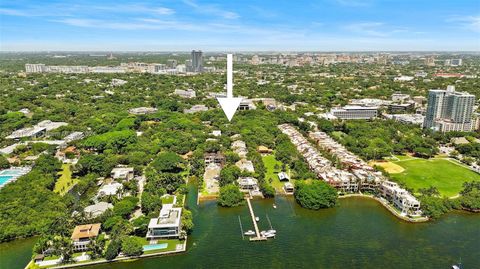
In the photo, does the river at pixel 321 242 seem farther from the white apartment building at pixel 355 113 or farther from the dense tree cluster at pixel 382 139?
the white apartment building at pixel 355 113

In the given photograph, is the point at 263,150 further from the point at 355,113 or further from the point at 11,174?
the point at 355,113

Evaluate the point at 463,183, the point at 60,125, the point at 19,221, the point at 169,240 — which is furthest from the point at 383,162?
the point at 60,125

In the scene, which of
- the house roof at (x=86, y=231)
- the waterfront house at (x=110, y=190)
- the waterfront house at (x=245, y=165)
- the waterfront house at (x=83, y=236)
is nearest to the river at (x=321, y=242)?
the waterfront house at (x=83, y=236)

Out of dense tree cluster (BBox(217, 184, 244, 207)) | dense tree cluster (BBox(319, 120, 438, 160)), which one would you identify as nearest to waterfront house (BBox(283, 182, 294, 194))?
dense tree cluster (BBox(217, 184, 244, 207))

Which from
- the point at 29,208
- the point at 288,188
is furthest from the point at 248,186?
the point at 29,208

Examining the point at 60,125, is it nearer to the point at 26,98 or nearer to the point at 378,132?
the point at 26,98

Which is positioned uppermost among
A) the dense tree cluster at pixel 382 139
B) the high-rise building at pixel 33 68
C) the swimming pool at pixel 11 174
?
the high-rise building at pixel 33 68

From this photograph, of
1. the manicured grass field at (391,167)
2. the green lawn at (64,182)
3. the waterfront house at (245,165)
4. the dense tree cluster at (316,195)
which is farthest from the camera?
the manicured grass field at (391,167)
